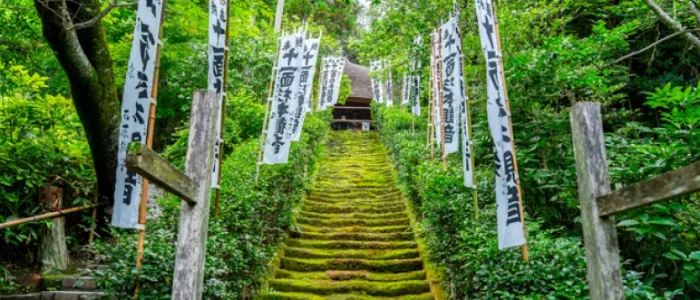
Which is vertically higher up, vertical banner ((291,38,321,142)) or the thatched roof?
the thatched roof

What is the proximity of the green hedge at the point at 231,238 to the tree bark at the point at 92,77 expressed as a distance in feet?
5.17

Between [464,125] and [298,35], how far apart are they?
3840 mm

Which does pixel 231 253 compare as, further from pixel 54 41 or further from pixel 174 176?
pixel 54 41

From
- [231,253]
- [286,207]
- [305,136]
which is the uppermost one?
[305,136]

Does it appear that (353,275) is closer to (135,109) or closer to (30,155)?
(135,109)

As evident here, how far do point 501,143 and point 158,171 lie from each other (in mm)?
2839

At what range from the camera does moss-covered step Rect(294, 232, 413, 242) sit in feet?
25.5

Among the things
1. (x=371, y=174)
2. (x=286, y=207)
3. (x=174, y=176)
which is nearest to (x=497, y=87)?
(x=174, y=176)

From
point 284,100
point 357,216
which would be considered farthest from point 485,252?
point 357,216

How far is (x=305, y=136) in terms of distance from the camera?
10945 mm

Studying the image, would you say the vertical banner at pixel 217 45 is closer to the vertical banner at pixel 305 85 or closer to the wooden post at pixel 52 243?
the vertical banner at pixel 305 85

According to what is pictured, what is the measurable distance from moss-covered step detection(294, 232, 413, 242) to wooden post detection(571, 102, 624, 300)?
4969mm

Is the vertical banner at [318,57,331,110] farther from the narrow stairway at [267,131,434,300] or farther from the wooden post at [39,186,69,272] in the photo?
the wooden post at [39,186,69,272]

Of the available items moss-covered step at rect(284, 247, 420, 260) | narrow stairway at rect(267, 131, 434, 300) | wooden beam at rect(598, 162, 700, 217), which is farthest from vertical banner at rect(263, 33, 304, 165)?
wooden beam at rect(598, 162, 700, 217)
